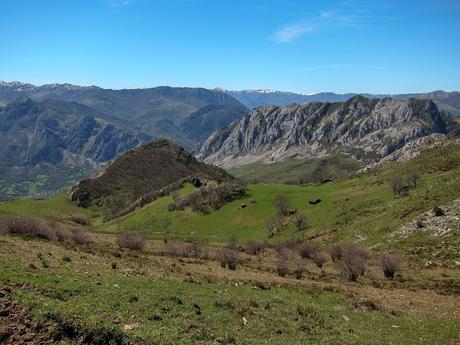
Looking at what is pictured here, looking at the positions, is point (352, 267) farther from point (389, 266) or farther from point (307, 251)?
point (307, 251)

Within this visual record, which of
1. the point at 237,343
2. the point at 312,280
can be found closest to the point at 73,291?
the point at 237,343

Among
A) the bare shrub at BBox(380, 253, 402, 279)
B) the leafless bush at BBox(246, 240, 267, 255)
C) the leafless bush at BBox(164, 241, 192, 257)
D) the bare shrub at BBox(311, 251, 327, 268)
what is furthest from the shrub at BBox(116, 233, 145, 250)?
the bare shrub at BBox(380, 253, 402, 279)

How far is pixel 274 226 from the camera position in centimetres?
13000

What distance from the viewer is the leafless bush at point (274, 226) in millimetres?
126812

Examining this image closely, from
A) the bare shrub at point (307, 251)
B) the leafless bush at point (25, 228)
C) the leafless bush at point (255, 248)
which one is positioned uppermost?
the leafless bush at point (25, 228)

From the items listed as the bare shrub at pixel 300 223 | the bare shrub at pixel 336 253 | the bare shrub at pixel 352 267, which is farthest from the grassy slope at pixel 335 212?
the bare shrub at pixel 352 267

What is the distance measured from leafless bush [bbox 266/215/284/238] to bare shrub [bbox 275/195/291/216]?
9353 millimetres

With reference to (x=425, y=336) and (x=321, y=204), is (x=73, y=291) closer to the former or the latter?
(x=425, y=336)

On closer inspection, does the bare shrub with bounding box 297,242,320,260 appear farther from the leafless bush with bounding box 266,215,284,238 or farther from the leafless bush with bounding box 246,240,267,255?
the leafless bush with bounding box 266,215,284,238

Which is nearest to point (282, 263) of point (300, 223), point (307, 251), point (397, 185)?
point (307, 251)

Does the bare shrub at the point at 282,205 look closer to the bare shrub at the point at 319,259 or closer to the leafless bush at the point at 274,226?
the leafless bush at the point at 274,226

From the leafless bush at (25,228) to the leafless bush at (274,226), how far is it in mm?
79785

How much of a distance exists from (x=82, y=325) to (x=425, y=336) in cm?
2124

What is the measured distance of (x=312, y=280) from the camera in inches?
1969
